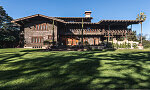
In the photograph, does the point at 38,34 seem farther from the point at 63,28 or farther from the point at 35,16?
the point at 63,28

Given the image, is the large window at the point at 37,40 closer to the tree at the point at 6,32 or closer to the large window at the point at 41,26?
the large window at the point at 41,26

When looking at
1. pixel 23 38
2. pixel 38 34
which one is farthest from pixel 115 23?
pixel 23 38

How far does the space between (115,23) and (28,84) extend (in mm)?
23900

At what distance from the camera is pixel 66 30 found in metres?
24.2

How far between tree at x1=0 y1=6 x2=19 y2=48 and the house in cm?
A: 186

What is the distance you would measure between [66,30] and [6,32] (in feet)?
43.8

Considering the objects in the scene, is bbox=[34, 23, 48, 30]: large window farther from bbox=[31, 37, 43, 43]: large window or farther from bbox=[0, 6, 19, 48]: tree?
bbox=[0, 6, 19, 48]: tree

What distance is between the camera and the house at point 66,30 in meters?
21.1

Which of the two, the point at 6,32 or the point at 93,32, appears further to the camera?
the point at 93,32

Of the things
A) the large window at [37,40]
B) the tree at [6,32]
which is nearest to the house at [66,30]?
the large window at [37,40]

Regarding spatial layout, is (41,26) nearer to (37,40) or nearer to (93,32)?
(37,40)

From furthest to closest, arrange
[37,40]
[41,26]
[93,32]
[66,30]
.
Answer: [93,32]
[66,30]
[37,40]
[41,26]

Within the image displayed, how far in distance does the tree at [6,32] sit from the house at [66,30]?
73.1 inches

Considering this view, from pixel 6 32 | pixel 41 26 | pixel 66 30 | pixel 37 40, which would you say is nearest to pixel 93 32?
pixel 66 30
